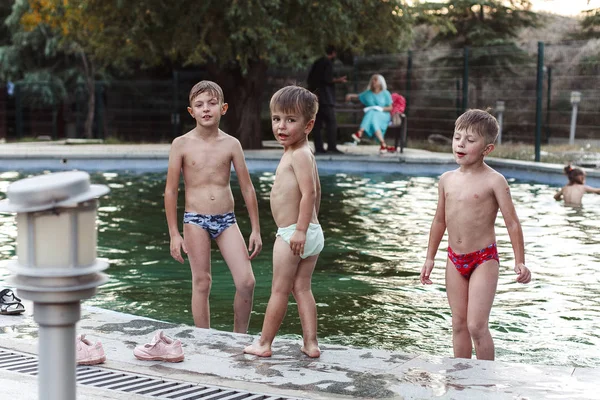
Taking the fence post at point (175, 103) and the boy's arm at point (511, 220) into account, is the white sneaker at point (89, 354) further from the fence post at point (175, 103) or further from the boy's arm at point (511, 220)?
the fence post at point (175, 103)

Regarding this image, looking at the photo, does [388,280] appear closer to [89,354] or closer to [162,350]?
[162,350]

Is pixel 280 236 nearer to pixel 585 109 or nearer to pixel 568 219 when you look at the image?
pixel 568 219

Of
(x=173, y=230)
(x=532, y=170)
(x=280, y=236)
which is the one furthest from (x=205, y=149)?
(x=532, y=170)

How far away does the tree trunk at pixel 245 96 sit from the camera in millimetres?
19719

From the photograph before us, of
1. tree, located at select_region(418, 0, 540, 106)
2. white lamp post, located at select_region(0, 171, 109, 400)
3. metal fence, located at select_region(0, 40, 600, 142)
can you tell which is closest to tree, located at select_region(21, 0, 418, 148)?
metal fence, located at select_region(0, 40, 600, 142)

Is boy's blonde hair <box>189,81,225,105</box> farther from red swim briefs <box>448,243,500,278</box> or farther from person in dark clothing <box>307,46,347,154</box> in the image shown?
person in dark clothing <box>307,46,347,154</box>

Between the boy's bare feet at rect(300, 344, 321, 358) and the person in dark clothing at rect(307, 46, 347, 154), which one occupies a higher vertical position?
the person in dark clothing at rect(307, 46, 347, 154)

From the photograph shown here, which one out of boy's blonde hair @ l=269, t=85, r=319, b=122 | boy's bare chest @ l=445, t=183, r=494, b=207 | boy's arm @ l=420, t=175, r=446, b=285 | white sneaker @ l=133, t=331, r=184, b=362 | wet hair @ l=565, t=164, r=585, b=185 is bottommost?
white sneaker @ l=133, t=331, r=184, b=362

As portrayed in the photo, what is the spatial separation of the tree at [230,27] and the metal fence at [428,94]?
8.33ft

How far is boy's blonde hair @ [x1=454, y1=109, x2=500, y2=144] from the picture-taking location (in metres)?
4.43

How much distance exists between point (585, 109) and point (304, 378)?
18.8 metres

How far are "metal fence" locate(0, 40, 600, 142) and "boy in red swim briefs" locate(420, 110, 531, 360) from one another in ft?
51.2

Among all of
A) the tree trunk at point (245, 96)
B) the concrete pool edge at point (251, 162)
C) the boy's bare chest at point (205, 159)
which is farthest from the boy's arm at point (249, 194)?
the tree trunk at point (245, 96)

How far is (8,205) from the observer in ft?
6.68
